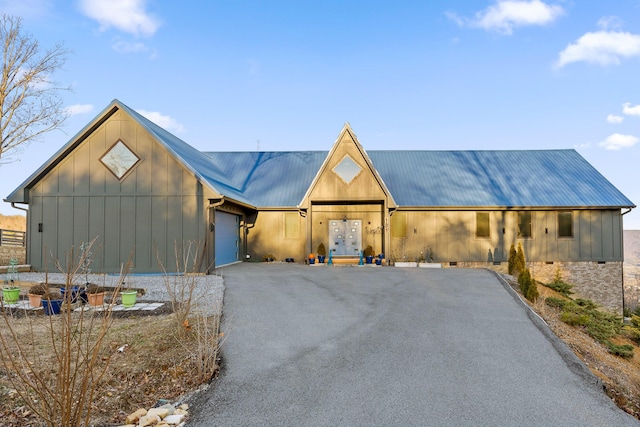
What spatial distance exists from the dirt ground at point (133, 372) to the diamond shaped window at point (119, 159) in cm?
917

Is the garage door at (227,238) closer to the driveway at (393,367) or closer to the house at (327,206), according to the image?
the house at (327,206)

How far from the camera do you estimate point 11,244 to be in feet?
77.8

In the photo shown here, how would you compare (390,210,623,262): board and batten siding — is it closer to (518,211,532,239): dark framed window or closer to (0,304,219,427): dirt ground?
(518,211,532,239): dark framed window

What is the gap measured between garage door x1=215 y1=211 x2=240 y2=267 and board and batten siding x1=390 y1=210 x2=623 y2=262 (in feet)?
25.7

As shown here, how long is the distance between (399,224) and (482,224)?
13.5 feet

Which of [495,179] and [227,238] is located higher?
[495,179]

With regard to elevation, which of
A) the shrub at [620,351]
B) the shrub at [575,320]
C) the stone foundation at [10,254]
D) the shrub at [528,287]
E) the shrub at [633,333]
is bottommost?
the shrub at [633,333]

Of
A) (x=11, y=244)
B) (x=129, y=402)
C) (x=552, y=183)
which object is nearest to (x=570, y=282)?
(x=552, y=183)

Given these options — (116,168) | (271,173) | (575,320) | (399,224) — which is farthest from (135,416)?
(271,173)

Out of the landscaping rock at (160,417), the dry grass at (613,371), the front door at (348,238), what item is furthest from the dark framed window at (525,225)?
the landscaping rock at (160,417)

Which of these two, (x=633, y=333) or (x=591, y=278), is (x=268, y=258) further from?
(x=591, y=278)

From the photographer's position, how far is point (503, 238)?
20797 mm

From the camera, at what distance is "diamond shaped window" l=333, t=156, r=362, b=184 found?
19578 mm

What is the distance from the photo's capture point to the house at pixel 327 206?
16.7 m
